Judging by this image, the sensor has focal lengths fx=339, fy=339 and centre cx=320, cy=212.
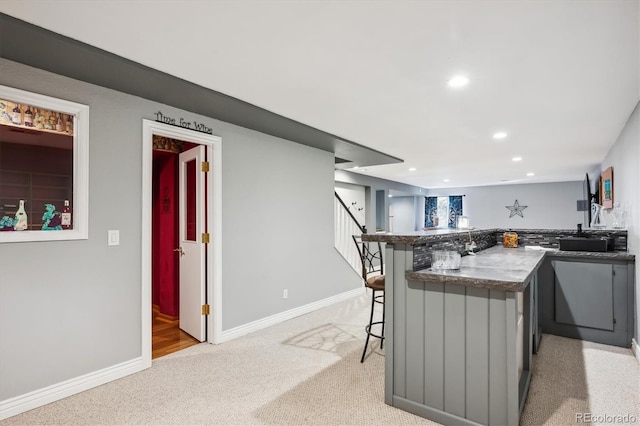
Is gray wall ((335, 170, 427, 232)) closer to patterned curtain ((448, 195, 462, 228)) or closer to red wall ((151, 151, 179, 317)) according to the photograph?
patterned curtain ((448, 195, 462, 228))

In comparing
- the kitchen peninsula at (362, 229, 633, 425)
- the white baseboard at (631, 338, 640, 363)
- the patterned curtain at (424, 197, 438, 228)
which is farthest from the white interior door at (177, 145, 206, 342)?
the patterned curtain at (424, 197, 438, 228)

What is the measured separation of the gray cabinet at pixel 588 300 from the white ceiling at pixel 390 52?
158 centimetres

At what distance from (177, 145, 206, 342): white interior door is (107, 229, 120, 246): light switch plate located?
88cm

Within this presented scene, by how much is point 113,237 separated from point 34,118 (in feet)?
3.23

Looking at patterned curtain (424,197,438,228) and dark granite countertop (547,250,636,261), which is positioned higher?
patterned curtain (424,197,438,228)

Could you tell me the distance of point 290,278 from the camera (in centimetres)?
433

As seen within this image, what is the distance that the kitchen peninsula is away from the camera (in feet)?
6.06

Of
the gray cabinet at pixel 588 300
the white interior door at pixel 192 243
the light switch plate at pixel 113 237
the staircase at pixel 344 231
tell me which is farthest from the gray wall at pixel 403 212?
the light switch plate at pixel 113 237

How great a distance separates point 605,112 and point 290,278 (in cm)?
385

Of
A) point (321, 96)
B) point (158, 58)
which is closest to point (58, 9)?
point (158, 58)

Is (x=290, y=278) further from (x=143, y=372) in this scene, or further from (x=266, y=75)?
(x=266, y=75)

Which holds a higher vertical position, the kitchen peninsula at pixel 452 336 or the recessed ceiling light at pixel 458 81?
the recessed ceiling light at pixel 458 81

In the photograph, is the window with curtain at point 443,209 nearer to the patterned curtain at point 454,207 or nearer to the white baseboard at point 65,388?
the patterned curtain at point 454,207

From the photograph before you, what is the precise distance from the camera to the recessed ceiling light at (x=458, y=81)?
2600 mm
